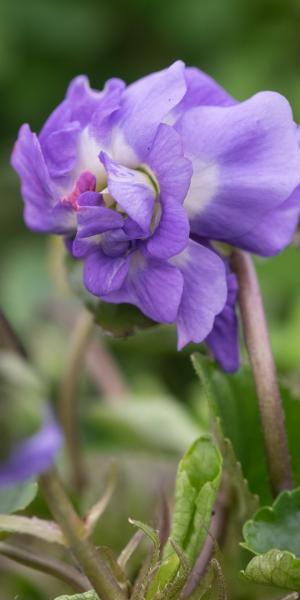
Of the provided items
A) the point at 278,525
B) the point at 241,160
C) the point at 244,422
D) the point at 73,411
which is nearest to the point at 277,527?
the point at 278,525

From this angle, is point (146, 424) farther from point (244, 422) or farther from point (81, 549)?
point (81, 549)

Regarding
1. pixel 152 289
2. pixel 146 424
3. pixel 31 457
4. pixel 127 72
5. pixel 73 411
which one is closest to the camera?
pixel 31 457

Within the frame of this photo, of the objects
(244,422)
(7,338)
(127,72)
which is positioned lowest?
(127,72)

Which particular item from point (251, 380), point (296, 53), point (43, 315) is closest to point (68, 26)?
point (296, 53)

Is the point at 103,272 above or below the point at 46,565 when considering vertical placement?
above

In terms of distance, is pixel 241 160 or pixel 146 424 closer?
pixel 241 160

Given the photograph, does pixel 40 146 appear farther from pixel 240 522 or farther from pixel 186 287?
pixel 240 522

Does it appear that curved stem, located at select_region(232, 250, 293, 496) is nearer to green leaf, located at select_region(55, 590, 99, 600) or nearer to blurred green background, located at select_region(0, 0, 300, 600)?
green leaf, located at select_region(55, 590, 99, 600)

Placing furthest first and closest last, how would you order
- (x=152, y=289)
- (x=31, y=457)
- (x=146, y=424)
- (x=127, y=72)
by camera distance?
(x=127, y=72) → (x=146, y=424) → (x=152, y=289) → (x=31, y=457)
